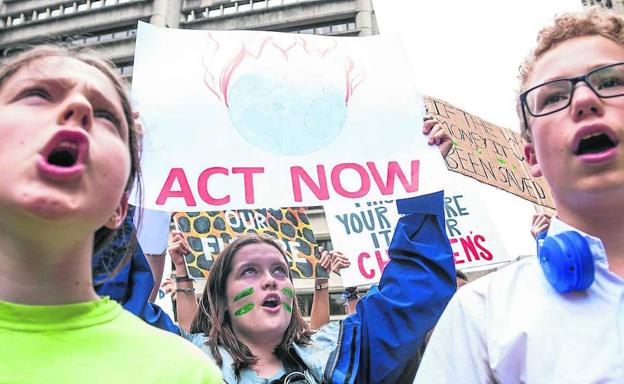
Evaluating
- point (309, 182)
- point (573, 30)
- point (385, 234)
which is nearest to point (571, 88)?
point (573, 30)

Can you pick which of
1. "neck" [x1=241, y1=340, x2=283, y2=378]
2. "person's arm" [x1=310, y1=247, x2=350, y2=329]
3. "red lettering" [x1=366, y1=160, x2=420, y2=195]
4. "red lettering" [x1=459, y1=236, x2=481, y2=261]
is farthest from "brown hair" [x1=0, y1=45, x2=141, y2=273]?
"red lettering" [x1=459, y1=236, x2=481, y2=261]

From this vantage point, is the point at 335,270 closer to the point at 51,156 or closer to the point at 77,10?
the point at 51,156

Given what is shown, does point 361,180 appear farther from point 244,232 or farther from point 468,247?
point 468,247

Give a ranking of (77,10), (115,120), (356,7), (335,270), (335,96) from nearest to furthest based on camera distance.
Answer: (115,120)
(335,96)
(335,270)
(356,7)
(77,10)

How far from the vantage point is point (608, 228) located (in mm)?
1068

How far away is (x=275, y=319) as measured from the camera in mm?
1970

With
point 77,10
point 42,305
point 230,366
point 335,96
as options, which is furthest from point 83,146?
point 77,10

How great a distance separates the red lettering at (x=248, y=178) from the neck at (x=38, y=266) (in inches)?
45.0

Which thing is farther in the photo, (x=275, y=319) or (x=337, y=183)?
(x=337, y=183)

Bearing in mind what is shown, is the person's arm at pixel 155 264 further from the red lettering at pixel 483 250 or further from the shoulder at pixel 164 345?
the red lettering at pixel 483 250

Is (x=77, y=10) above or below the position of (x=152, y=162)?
above

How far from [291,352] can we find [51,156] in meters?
1.26

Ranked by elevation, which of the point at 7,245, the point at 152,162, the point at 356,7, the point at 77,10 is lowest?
the point at 7,245

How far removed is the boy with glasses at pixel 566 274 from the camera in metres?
0.92
